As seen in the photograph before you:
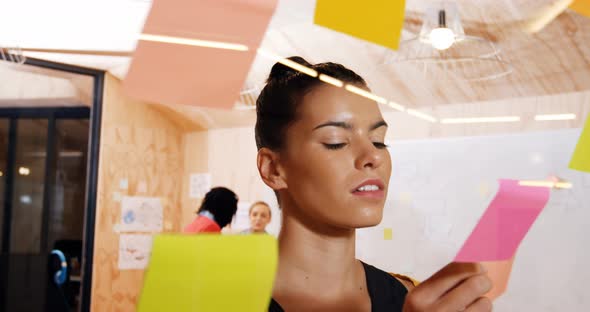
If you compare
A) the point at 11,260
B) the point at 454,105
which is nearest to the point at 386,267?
the point at 454,105

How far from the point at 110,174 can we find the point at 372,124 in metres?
0.18

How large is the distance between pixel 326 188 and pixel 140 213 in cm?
14

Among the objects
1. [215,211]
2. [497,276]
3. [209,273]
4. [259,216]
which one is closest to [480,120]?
[497,276]

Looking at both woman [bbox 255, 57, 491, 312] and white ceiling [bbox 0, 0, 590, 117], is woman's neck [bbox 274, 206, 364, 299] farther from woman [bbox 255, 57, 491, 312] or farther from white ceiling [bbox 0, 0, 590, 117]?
white ceiling [bbox 0, 0, 590, 117]

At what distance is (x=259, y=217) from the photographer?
99 centimetres

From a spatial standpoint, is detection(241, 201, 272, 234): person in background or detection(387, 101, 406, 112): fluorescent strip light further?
detection(241, 201, 272, 234): person in background

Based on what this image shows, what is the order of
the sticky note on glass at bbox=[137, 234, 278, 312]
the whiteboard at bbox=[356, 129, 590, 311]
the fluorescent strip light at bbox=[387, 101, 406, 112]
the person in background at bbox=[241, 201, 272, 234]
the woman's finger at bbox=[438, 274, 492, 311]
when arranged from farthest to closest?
the person in background at bbox=[241, 201, 272, 234] < the whiteboard at bbox=[356, 129, 590, 311] < the fluorescent strip light at bbox=[387, 101, 406, 112] < the woman's finger at bbox=[438, 274, 492, 311] < the sticky note on glass at bbox=[137, 234, 278, 312]

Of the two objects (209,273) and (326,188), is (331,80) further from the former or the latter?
(209,273)

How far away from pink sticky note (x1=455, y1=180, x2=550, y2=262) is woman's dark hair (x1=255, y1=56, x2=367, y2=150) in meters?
0.14

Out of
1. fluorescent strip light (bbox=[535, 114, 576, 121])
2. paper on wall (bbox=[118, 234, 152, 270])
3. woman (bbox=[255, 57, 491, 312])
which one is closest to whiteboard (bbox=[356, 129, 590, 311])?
fluorescent strip light (bbox=[535, 114, 576, 121])

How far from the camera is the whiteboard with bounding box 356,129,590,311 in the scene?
0.56 meters

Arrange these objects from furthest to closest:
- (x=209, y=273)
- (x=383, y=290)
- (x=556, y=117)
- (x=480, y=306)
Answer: (x=556, y=117), (x=383, y=290), (x=480, y=306), (x=209, y=273)

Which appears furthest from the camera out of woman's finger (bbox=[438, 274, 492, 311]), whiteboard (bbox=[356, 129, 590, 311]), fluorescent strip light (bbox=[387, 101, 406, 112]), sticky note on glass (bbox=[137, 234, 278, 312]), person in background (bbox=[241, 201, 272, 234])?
person in background (bbox=[241, 201, 272, 234])

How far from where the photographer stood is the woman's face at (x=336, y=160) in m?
0.34
